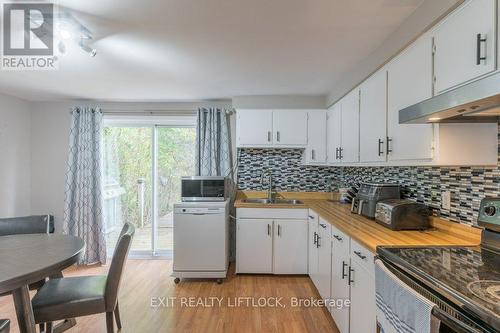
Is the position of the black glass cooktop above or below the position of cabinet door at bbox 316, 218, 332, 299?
above

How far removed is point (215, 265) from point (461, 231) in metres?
2.35

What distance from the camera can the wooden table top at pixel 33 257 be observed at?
1383 mm

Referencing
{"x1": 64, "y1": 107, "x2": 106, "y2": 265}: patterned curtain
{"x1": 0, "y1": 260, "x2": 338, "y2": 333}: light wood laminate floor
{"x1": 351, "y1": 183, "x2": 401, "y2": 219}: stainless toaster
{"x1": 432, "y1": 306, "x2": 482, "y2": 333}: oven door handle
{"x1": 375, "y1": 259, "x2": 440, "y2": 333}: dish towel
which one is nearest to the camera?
{"x1": 432, "y1": 306, "x2": 482, "y2": 333}: oven door handle

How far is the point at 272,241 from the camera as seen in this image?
3213 mm

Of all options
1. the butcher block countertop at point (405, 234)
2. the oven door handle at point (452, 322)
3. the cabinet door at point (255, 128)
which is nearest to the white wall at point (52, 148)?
the cabinet door at point (255, 128)

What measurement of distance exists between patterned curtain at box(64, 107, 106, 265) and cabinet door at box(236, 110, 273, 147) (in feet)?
6.52

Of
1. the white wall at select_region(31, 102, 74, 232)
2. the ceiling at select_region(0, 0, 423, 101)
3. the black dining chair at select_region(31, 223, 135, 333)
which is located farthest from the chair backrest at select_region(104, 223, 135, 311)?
the white wall at select_region(31, 102, 74, 232)

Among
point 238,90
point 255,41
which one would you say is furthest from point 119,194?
point 255,41

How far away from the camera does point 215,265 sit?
311cm

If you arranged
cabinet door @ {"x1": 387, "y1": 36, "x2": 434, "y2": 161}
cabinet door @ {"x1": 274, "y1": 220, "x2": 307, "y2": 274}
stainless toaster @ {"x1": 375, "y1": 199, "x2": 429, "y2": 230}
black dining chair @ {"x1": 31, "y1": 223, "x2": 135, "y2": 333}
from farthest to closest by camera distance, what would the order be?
1. cabinet door @ {"x1": 274, "y1": 220, "x2": 307, "y2": 274}
2. stainless toaster @ {"x1": 375, "y1": 199, "x2": 429, "y2": 230}
3. black dining chair @ {"x1": 31, "y1": 223, "x2": 135, "y2": 333}
4. cabinet door @ {"x1": 387, "y1": 36, "x2": 434, "y2": 161}

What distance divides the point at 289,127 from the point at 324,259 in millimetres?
1683

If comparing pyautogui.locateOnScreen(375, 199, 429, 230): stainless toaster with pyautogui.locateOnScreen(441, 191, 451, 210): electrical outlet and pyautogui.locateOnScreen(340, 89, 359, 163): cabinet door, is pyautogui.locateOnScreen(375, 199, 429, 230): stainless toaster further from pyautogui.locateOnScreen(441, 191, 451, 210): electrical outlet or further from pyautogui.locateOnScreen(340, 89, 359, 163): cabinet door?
pyautogui.locateOnScreen(340, 89, 359, 163): cabinet door

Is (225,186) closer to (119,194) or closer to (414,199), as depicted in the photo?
(119,194)

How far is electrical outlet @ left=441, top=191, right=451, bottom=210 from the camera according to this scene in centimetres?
172
